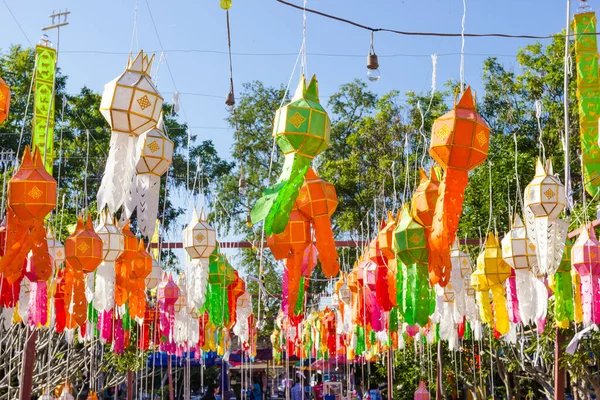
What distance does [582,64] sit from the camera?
8.81 metres

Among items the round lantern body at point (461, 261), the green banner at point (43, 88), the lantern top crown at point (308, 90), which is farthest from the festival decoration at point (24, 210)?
the round lantern body at point (461, 261)

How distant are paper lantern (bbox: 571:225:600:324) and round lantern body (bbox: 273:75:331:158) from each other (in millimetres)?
3662

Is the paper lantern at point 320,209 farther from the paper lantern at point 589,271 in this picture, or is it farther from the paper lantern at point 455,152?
the paper lantern at point 589,271

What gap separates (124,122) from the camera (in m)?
5.01

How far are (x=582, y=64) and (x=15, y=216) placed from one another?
6311 mm

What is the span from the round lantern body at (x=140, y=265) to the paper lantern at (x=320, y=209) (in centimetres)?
374

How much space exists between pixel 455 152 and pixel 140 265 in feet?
16.8

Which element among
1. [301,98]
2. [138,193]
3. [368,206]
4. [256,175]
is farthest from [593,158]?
[256,175]

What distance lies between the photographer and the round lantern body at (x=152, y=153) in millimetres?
5414

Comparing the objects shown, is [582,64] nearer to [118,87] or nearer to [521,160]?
[118,87]

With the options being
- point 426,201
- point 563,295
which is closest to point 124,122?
point 426,201

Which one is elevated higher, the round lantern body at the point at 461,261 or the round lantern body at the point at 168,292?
the round lantern body at the point at 461,261

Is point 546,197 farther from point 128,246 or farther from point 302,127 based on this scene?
point 128,246

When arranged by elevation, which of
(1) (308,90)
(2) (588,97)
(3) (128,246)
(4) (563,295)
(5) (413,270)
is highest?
(2) (588,97)
